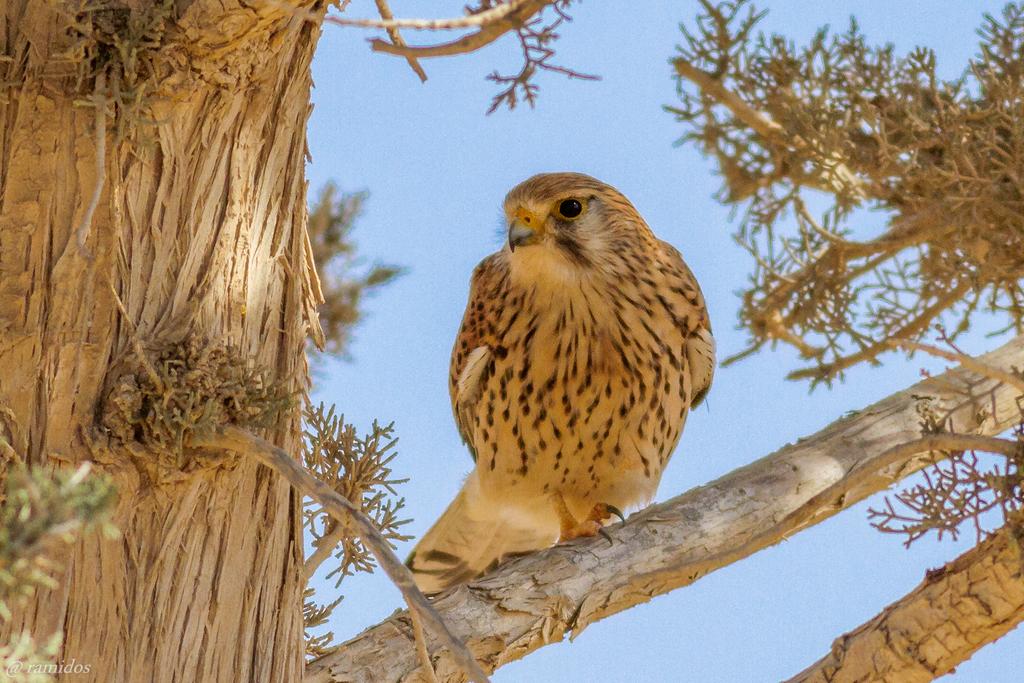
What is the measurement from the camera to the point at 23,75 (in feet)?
7.83

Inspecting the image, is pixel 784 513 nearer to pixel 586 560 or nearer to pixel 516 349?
pixel 586 560

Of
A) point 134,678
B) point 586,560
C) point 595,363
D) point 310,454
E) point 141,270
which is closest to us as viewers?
point 134,678

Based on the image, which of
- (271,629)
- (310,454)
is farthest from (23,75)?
(271,629)

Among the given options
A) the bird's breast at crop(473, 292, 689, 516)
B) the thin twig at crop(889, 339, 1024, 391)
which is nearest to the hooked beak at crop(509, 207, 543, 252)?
the bird's breast at crop(473, 292, 689, 516)

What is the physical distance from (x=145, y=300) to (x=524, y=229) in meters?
1.48

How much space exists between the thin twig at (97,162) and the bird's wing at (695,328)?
203cm

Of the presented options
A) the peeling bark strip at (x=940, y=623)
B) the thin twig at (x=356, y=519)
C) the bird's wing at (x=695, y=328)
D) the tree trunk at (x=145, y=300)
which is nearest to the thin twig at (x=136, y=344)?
the tree trunk at (x=145, y=300)

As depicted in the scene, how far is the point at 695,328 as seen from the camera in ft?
12.8

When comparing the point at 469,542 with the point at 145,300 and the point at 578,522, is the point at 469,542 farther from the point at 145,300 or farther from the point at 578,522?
the point at 145,300

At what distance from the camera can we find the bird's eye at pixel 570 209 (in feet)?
12.4

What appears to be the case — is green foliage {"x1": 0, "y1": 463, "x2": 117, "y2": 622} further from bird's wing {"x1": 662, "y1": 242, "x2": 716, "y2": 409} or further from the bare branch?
bird's wing {"x1": 662, "y1": 242, "x2": 716, "y2": 409}

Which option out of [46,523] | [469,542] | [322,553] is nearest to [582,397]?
[469,542]

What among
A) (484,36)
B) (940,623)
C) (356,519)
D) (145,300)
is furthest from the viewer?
(940,623)

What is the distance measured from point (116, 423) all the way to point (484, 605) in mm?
1066
